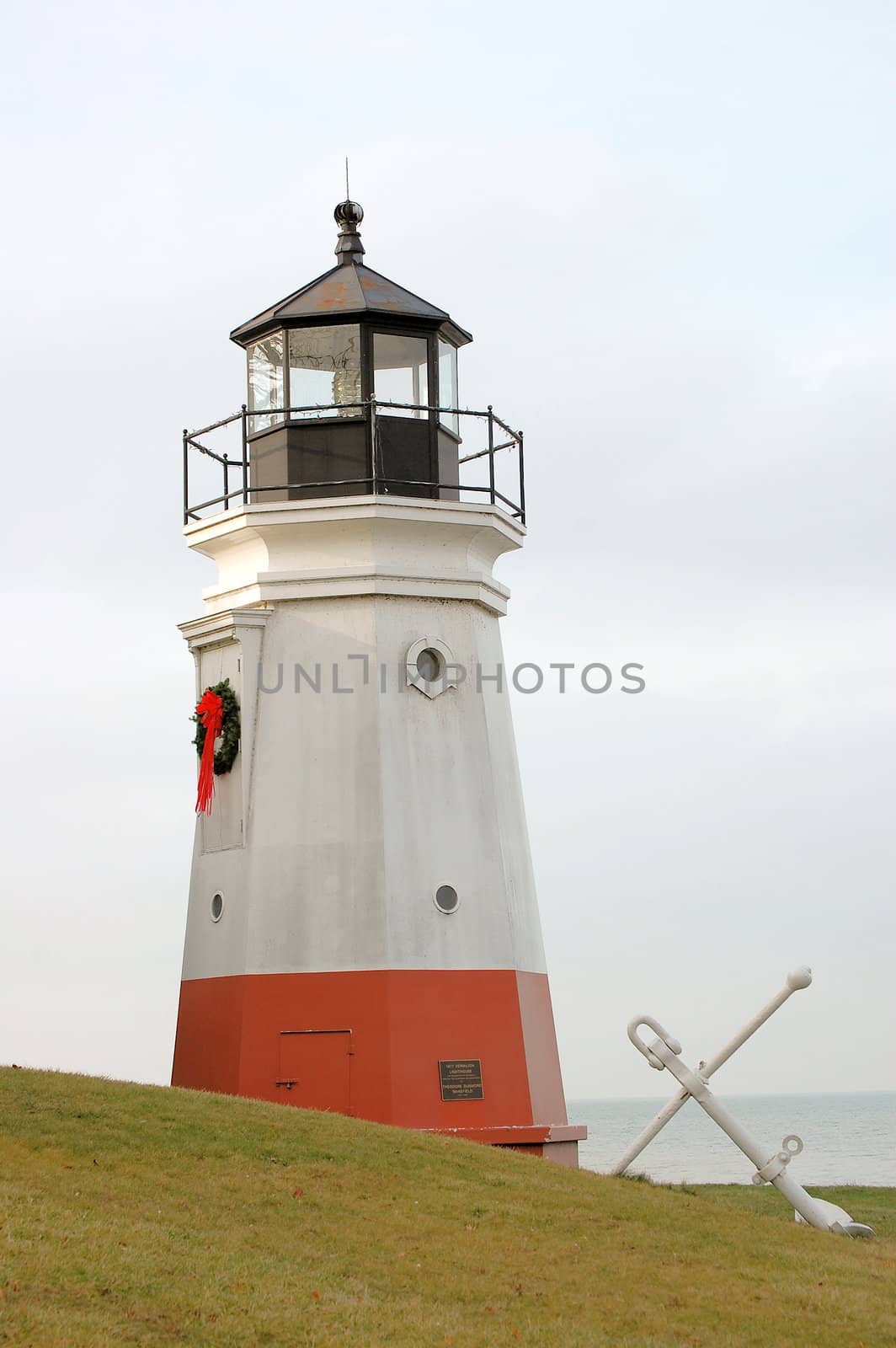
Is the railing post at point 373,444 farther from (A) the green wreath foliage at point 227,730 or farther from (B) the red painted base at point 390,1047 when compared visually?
(B) the red painted base at point 390,1047

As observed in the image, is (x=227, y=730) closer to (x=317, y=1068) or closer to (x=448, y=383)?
(x=317, y=1068)

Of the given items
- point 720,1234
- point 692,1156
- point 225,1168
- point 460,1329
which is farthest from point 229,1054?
point 692,1156

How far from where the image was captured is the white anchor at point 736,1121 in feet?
49.7

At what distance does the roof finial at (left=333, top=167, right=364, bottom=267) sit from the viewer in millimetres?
20250

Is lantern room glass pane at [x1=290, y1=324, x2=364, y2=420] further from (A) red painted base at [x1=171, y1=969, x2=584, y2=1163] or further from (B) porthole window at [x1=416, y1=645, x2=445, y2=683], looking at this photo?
(A) red painted base at [x1=171, y1=969, x2=584, y2=1163]

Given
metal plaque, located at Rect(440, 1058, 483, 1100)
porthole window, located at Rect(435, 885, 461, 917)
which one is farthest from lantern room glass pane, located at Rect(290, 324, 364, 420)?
metal plaque, located at Rect(440, 1058, 483, 1100)

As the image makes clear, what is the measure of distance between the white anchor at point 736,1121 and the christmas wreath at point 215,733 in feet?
19.0

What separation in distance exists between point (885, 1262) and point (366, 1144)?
429cm

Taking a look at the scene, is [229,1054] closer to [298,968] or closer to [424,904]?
[298,968]

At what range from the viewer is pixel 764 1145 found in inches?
1960

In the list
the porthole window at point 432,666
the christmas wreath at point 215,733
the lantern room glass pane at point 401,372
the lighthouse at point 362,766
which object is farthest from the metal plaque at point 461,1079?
the lantern room glass pane at point 401,372

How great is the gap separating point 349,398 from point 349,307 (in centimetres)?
97

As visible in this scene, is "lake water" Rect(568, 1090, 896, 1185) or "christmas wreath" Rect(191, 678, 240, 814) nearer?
"christmas wreath" Rect(191, 678, 240, 814)

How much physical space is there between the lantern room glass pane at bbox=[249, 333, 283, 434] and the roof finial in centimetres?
151
